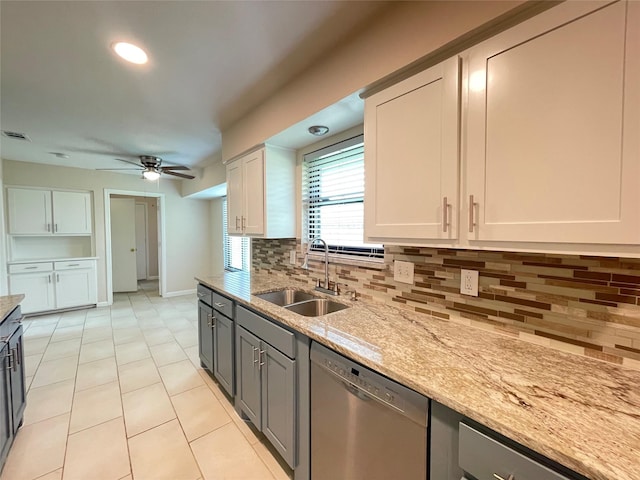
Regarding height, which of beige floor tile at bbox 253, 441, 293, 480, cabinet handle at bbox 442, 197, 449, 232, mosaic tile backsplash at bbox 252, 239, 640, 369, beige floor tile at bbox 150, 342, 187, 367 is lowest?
beige floor tile at bbox 253, 441, 293, 480

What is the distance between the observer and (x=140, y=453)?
177cm

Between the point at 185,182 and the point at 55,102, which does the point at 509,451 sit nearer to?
the point at 55,102

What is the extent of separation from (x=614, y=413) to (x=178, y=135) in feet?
12.2

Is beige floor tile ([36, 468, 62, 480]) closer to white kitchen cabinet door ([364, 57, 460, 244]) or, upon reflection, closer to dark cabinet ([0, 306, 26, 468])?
dark cabinet ([0, 306, 26, 468])

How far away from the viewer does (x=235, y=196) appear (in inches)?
113

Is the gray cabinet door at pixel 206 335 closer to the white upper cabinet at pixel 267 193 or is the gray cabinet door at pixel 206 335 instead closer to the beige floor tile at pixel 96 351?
the white upper cabinet at pixel 267 193

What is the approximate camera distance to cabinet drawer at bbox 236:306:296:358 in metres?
1.49

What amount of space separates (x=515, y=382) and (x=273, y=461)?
5.04 feet

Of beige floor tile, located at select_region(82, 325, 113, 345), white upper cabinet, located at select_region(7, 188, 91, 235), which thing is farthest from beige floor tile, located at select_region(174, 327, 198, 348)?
white upper cabinet, located at select_region(7, 188, 91, 235)

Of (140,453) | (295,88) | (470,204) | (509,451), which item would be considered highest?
(295,88)

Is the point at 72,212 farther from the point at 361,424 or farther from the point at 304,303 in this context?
the point at 361,424

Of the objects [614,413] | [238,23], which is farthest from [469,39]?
[614,413]

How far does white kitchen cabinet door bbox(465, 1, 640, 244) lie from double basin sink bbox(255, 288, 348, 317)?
1.15 m

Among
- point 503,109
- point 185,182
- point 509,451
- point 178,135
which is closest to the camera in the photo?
point 509,451
